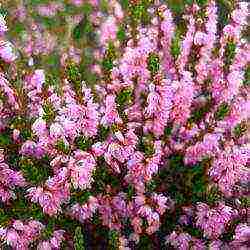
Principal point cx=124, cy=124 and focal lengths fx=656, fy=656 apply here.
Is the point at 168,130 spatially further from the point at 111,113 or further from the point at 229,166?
the point at 111,113

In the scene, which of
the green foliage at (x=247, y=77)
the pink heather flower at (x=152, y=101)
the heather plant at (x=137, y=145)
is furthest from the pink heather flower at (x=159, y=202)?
the green foliage at (x=247, y=77)

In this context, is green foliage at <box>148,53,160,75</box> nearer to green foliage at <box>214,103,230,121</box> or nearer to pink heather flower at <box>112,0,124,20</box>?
green foliage at <box>214,103,230,121</box>

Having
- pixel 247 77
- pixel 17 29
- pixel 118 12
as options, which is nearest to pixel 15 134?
pixel 247 77

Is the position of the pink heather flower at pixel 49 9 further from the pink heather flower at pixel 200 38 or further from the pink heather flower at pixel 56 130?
the pink heather flower at pixel 56 130

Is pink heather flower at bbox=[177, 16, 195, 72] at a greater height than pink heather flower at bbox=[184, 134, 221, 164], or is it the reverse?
pink heather flower at bbox=[177, 16, 195, 72]

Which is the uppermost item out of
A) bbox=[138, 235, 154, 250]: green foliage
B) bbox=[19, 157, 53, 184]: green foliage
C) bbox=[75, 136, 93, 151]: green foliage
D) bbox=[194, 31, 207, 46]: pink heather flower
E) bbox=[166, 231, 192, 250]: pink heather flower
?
bbox=[194, 31, 207, 46]: pink heather flower

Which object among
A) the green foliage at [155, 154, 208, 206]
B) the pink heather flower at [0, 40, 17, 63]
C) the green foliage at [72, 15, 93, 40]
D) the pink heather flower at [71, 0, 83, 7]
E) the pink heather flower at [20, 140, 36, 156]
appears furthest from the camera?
the pink heather flower at [71, 0, 83, 7]

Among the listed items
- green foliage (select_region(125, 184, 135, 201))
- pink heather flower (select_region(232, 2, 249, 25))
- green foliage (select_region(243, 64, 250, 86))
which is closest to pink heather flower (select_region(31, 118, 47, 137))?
green foliage (select_region(125, 184, 135, 201))
